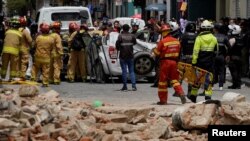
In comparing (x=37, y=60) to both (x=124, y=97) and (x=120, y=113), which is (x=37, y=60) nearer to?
(x=124, y=97)

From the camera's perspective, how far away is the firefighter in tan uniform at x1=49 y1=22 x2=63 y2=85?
2219cm

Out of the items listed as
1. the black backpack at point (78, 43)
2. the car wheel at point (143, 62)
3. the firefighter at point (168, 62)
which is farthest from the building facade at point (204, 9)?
the firefighter at point (168, 62)

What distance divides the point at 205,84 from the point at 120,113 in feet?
14.3

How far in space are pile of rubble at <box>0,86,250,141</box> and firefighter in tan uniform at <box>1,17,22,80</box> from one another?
329 inches

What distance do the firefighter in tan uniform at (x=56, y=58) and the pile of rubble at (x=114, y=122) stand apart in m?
8.45

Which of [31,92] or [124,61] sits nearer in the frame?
[31,92]

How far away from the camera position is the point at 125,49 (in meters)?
20.7

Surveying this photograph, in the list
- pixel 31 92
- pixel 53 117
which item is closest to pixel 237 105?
pixel 53 117

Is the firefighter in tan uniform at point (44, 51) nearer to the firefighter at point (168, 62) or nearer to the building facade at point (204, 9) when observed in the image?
the firefighter at point (168, 62)

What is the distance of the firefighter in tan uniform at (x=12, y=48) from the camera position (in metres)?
22.0

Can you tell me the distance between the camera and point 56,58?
2250 centimetres

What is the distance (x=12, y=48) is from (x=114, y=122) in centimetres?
981

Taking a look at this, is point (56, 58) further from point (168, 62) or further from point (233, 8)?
point (233, 8)

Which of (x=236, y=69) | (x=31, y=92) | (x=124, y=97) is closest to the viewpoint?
(x=31, y=92)
